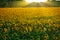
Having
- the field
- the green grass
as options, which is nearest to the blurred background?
the field

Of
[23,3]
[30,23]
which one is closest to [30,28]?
[30,23]

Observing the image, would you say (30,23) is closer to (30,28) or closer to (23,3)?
(30,28)

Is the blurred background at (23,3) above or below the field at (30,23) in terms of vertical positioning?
above

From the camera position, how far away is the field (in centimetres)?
243

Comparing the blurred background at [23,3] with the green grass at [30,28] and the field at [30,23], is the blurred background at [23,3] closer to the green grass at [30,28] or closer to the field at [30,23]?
the field at [30,23]

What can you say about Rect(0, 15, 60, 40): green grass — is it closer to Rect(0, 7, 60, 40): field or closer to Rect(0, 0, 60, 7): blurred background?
Rect(0, 7, 60, 40): field

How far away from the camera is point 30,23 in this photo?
99.1 inches

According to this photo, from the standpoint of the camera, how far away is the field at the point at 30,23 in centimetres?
243

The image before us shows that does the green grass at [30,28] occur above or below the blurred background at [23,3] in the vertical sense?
below

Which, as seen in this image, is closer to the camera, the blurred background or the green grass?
the green grass

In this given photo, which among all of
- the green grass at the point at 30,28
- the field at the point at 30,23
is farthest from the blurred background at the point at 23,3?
the green grass at the point at 30,28

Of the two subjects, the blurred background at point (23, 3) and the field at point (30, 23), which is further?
the blurred background at point (23, 3)

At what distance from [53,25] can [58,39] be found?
19 cm

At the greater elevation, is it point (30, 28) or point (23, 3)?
point (23, 3)
